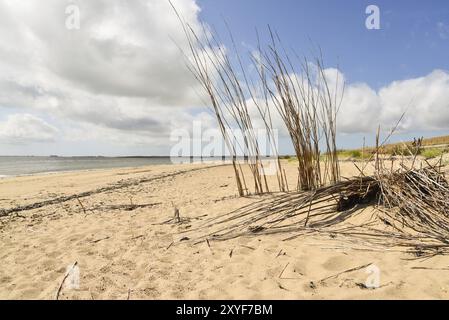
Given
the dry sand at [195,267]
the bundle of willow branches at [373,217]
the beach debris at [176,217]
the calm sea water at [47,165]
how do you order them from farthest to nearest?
the calm sea water at [47,165] → the beach debris at [176,217] → the bundle of willow branches at [373,217] → the dry sand at [195,267]

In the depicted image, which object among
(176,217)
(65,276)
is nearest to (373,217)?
(176,217)

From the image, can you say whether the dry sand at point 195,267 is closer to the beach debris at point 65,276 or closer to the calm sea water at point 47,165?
the beach debris at point 65,276

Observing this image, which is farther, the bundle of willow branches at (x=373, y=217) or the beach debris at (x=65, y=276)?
the bundle of willow branches at (x=373, y=217)

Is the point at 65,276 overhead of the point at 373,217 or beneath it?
beneath

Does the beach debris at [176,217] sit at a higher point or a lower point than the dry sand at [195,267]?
higher

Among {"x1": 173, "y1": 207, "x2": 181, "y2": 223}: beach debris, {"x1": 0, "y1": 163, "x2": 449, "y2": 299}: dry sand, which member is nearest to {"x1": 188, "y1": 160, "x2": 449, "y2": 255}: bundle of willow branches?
{"x1": 0, "y1": 163, "x2": 449, "y2": 299}: dry sand

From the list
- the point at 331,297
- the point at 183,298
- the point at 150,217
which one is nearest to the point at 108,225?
the point at 150,217

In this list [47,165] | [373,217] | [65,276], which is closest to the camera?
[65,276]

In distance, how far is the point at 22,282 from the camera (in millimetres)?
1947

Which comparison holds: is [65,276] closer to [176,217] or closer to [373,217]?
[176,217]

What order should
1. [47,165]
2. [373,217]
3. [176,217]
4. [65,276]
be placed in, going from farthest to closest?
1. [47,165]
2. [176,217]
3. [373,217]
4. [65,276]

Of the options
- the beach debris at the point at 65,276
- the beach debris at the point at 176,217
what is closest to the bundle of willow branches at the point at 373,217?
the beach debris at the point at 176,217

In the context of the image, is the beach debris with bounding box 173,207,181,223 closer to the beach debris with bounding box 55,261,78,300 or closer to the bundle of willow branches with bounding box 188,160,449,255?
the bundle of willow branches with bounding box 188,160,449,255

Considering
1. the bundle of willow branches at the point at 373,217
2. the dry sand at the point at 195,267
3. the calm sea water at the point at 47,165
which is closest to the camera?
the dry sand at the point at 195,267
